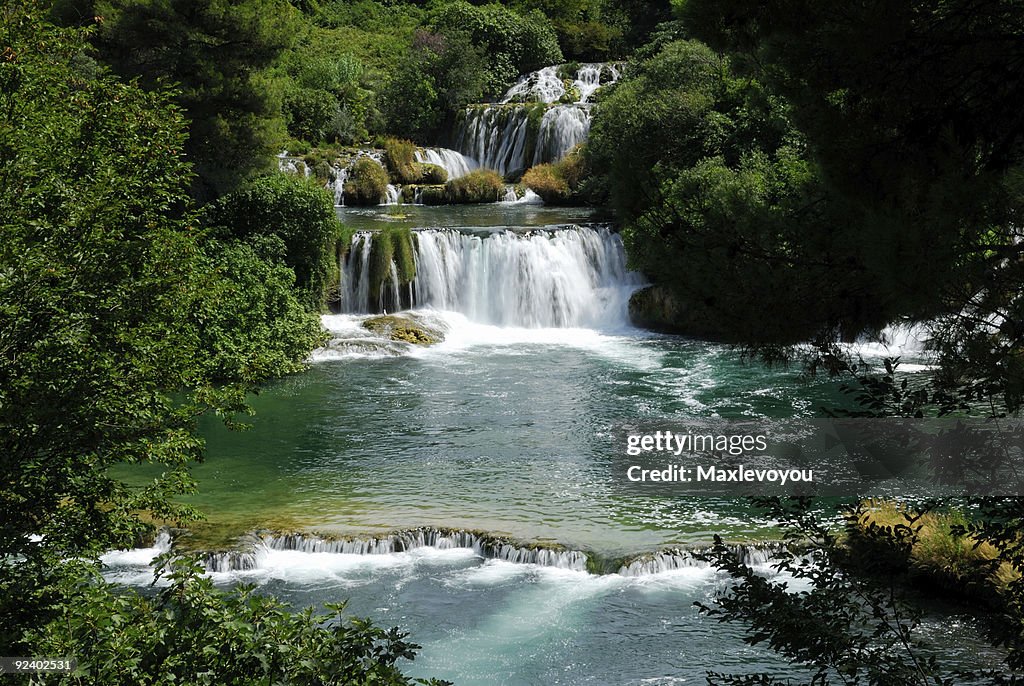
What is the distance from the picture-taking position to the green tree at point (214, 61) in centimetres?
1717

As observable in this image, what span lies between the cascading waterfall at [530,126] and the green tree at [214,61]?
13.6 m

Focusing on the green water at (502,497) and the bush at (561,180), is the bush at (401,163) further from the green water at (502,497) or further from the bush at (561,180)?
the green water at (502,497)

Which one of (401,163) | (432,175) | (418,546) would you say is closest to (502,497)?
(418,546)

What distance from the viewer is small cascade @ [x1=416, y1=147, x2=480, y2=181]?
31.2 meters

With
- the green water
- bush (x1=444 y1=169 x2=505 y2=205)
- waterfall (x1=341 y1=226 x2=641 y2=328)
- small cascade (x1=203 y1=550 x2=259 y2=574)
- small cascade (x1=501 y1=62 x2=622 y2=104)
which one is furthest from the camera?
small cascade (x1=501 y1=62 x2=622 y2=104)

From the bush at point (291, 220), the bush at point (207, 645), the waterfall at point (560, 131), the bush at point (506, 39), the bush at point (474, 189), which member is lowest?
the bush at point (207, 645)

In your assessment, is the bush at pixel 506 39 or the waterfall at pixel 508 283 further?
the bush at pixel 506 39

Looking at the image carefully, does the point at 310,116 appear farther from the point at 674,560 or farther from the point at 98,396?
the point at 98,396

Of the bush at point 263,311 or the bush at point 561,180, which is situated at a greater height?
the bush at point 561,180

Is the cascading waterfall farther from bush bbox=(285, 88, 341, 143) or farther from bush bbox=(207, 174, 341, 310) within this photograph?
bush bbox=(207, 174, 341, 310)

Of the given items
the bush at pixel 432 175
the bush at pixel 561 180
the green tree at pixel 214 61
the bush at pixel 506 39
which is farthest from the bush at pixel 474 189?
the green tree at pixel 214 61

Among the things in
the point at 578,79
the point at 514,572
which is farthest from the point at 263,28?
the point at 578,79

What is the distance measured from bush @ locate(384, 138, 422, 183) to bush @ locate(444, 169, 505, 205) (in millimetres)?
1526

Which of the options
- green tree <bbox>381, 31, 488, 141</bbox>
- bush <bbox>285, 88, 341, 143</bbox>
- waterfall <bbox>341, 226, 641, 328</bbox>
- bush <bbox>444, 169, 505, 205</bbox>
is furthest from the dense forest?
green tree <bbox>381, 31, 488, 141</bbox>
